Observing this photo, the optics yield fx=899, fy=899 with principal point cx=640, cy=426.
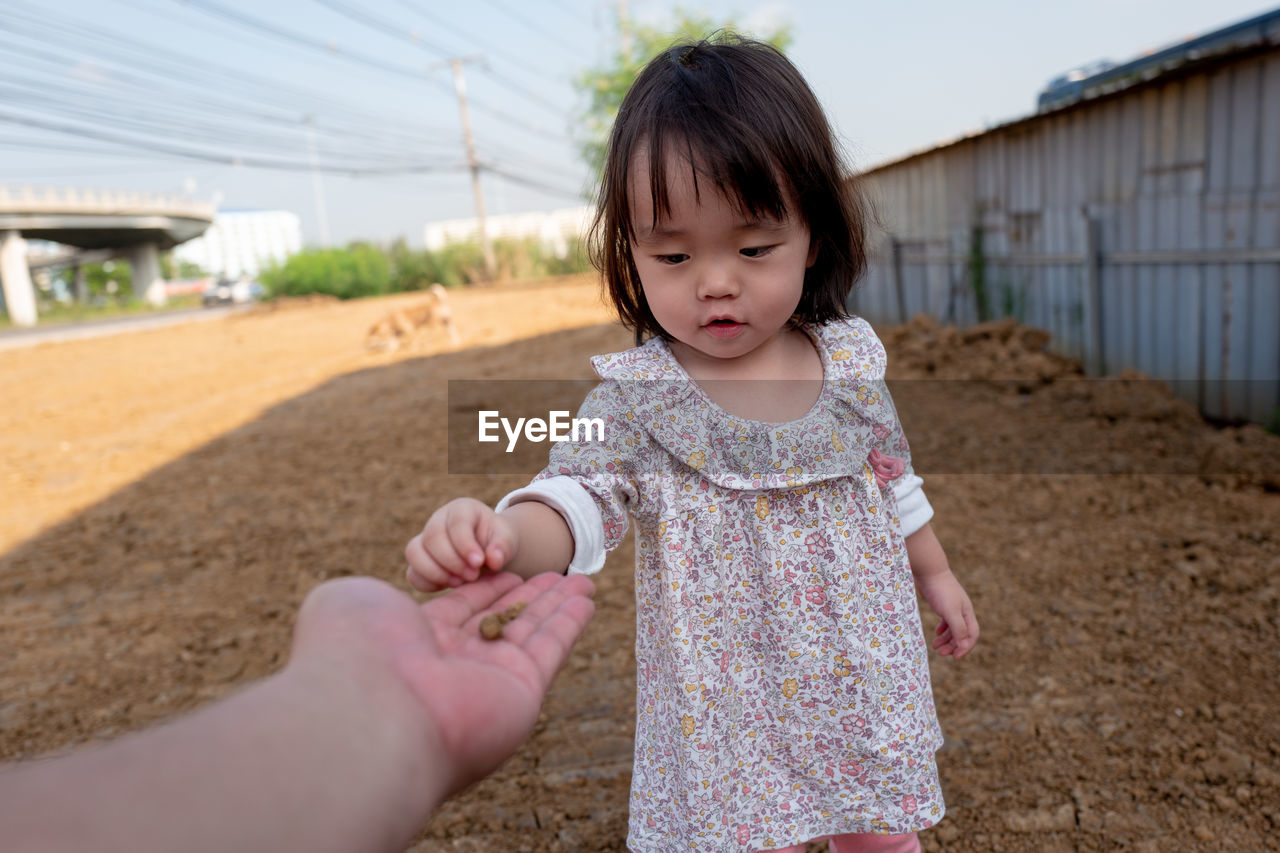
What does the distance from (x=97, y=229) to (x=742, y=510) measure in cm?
5181

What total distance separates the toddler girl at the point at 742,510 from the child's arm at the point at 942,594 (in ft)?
0.41

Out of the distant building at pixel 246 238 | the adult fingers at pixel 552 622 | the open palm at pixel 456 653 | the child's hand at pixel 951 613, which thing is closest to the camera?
the open palm at pixel 456 653

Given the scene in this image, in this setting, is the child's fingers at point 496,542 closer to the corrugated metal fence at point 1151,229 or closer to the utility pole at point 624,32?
the corrugated metal fence at point 1151,229

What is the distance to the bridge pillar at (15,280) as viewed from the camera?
3338 cm

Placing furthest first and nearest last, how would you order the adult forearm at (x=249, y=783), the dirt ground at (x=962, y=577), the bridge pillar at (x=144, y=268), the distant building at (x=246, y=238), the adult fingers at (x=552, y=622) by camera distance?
the distant building at (x=246, y=238), the bridge pillar at (x=144, y=268), the dirt ground at (x=962, y=577), the adult fingers at (x=552, y=622), the adult forearm at (x=249, y=783)

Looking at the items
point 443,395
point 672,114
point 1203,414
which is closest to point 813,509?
point 672,114

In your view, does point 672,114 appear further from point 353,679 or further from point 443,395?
point 443,395

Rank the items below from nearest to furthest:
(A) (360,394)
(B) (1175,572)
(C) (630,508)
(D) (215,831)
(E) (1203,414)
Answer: (D) (215,831) < (C) (630,508) < (B) (1175,572) < (E) (1203,414) < (A) (360,394)

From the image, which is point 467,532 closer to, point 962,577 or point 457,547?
point 457,547

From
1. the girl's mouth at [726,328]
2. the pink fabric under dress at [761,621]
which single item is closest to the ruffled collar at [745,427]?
the pink fabric under dress at [761,621]

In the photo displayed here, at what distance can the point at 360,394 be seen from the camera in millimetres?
8617

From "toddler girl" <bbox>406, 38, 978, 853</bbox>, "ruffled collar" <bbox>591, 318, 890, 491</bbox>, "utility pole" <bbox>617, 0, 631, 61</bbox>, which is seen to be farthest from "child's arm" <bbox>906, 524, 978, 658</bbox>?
"utility pole" <bbox>617, 0, 631, 61</bbox>

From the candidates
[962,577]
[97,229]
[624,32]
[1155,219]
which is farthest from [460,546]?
[97,229]

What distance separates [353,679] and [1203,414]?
5.80m
